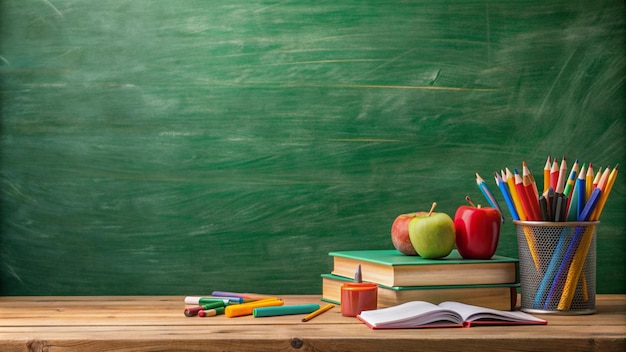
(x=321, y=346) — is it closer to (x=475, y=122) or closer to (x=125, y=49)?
(x=475, y=122)

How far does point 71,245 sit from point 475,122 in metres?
0.97

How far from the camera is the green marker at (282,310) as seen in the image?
1271mm

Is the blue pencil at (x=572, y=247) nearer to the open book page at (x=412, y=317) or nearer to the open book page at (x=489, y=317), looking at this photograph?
the open book page at (x=489, y=317)

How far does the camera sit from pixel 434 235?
1363 millimetres

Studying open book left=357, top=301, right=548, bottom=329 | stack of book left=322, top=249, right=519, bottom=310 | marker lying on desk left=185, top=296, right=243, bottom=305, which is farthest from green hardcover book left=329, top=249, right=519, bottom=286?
marker lying on desk left=185, top=296, right=243, bottom=305

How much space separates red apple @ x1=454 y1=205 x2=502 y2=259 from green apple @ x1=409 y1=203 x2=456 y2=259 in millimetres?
32

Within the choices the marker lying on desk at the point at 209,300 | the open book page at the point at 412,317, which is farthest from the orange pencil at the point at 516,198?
the marker lying on desk at the point at 209,300

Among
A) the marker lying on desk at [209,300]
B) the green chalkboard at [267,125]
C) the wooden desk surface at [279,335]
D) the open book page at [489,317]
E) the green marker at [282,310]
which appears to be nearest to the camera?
the wooden desk surface at [279,335]

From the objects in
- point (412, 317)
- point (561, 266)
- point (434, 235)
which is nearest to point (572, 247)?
point (561, 266)

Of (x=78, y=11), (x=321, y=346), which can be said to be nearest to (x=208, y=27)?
(x=78, y=11)

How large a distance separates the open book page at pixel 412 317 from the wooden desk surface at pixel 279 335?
2 cm

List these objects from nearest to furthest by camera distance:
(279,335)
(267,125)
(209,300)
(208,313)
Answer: (279,335)
(208,313)
(209,300)
(267,125)

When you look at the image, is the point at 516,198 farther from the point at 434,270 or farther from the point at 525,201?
the point at 434,270

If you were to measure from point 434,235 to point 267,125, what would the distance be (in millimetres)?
491
